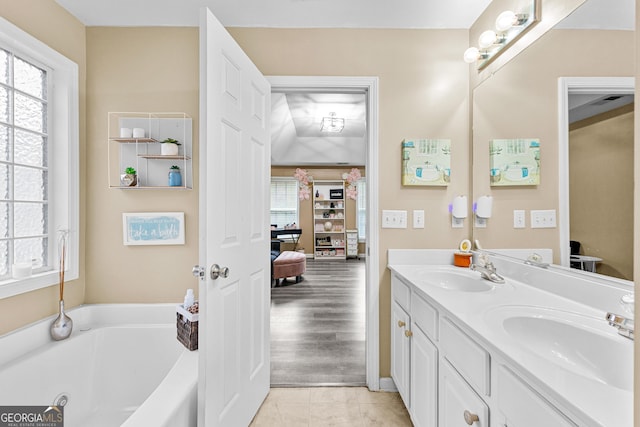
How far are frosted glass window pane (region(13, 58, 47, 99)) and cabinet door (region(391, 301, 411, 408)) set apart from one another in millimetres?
2609

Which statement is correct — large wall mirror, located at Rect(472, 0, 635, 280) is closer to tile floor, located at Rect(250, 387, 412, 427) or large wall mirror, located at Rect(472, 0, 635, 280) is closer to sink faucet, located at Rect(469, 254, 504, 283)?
sink faucet, located at Rect(469, 254, 504, 283)

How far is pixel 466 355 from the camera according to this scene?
39.2 inches

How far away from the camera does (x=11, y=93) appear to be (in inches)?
59.4

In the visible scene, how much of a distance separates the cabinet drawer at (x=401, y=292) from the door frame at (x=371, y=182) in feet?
0.41

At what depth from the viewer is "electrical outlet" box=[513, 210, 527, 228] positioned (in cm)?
149

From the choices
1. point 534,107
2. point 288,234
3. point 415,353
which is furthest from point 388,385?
point 288,234

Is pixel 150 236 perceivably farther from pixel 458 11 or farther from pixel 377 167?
pixel 458 11

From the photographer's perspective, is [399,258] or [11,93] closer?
[11,93]

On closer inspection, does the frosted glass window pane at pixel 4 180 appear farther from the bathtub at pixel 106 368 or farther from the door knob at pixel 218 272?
Answer: the door knob at pixel 218 272

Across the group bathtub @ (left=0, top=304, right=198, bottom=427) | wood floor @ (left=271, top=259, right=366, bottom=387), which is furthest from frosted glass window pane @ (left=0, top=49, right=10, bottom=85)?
wood floor @ (left=271, top=259, right=366, bottom=387)

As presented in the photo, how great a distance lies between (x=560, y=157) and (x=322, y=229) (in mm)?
6227

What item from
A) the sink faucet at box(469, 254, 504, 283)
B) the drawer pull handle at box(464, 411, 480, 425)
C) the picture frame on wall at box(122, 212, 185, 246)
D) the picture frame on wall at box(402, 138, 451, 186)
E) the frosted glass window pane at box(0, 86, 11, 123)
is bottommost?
the drawer pull handle at box(464, 411, 480, 425)

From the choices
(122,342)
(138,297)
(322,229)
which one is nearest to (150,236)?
(138,297)

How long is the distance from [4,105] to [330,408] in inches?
102
